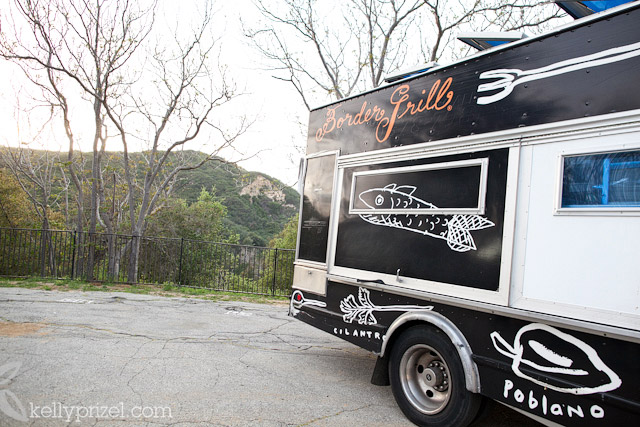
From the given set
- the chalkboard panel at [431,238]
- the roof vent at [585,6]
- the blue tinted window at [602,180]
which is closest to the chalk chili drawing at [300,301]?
the chalkboard panel at [431,238]

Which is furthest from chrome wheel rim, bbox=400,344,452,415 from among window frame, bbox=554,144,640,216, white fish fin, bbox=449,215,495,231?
window frame, bbox=554,144,640,216

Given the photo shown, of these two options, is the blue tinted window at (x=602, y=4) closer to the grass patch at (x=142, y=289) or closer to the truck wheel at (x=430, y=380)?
the truck wheel at (x=430, y=380)

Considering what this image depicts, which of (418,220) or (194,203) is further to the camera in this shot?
(194,203)

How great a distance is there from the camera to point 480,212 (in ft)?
11.2

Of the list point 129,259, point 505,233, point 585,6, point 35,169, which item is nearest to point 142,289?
point 129,259

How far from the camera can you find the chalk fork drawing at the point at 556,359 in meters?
2.58

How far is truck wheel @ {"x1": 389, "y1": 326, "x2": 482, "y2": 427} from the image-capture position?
3365 millimetres

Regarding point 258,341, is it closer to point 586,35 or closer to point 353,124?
point 353,124

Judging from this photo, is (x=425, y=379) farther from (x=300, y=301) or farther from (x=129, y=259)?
(x=129, y=259)

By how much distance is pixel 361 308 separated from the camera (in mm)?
4453

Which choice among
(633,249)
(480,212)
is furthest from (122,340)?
(633,249)

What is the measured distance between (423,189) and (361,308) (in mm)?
1427

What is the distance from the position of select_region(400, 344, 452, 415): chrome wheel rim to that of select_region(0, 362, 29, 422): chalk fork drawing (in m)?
3.16

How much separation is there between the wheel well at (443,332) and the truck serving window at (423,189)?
3.05 ft
